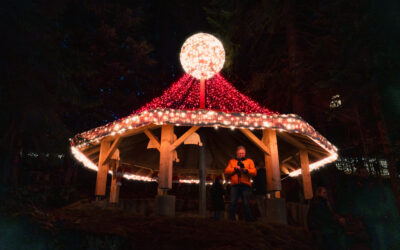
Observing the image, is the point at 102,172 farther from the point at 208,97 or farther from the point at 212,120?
the point at 208,97

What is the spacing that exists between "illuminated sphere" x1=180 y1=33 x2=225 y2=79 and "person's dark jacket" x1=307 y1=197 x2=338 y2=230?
5.60 meters

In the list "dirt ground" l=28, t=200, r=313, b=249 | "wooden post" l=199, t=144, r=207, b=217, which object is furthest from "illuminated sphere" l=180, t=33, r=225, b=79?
"dirt ground" l=28, t=200, r=313, b=249

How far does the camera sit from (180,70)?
65.3 ft

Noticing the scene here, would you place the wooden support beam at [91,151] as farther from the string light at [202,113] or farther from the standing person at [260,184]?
the standing person at [260,184]

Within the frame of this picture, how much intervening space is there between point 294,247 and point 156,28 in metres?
18.6

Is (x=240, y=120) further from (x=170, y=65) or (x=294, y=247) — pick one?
(x=170, y=65)

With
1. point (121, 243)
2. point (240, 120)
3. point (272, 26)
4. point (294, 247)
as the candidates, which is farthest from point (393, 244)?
point (272, 26)

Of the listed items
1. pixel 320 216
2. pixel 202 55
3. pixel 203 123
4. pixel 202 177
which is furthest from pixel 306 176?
pixel 202 55

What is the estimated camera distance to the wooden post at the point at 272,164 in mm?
7970

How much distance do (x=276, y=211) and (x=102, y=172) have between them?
5.69 meters

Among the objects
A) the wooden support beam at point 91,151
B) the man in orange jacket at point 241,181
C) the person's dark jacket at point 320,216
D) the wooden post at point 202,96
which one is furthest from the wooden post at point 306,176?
the wooden support beam at point 91,151

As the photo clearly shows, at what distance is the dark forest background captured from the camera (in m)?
6.05

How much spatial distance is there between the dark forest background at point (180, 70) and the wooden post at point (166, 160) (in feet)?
7.25

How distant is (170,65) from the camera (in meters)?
19.9
